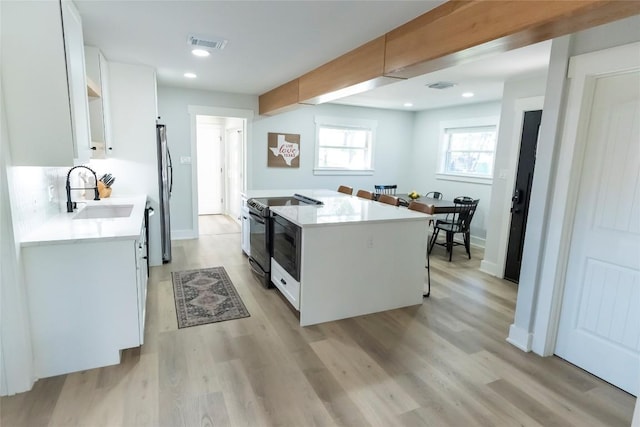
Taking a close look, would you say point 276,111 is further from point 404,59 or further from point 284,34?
point 404,59

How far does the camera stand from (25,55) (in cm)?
181

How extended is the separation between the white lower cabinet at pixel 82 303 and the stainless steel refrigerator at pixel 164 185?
6.88ft

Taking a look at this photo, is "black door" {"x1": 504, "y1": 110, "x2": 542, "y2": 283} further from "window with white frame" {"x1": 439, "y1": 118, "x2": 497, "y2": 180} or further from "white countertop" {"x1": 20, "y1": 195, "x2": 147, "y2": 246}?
"white countertop" {"x1": 20, "y1": 195, "x2": 147, "y2": 246}

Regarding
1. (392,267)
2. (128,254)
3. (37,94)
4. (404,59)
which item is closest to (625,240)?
(392,267)

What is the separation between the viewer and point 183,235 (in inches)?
218

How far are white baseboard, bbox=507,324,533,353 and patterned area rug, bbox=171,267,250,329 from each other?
2.15 m

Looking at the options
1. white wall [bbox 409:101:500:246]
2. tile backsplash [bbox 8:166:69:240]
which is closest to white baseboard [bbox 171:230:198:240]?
tile backsplash [bbox 8:166:69:240]

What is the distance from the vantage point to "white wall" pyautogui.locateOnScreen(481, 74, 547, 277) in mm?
3996

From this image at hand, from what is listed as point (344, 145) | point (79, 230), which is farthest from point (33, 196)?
point (344, 145)

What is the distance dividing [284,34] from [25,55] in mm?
1644

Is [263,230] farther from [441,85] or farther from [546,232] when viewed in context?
[441,85]

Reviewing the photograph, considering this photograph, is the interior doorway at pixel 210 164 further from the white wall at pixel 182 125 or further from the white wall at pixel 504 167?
the white wall at pixel 504 167

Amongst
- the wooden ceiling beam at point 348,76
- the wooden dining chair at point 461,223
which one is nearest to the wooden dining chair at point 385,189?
the wooden dining chair at point 461,223

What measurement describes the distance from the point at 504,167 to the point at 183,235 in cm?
473
